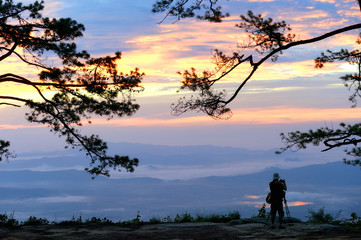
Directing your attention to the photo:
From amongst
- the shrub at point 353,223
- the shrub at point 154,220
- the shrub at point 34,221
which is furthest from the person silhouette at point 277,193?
the shrub at point 34,221

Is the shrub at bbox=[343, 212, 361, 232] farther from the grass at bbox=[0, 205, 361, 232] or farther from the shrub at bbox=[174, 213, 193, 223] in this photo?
the shrub at bbox=[174, 213, 193, 223]

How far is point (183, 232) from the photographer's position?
49.4 ft

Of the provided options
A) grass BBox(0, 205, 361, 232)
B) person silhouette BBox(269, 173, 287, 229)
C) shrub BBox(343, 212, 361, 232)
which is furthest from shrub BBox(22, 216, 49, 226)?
shrub BBox(343, 212, 361, 232)

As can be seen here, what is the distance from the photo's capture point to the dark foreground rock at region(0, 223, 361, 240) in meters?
13.9

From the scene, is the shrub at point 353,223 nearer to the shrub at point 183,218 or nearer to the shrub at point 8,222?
the shrub at point 183,218

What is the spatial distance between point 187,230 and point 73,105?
8192 millimetres

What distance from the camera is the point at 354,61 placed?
18109mm

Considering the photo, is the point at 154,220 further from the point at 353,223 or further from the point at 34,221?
the point at 353,223

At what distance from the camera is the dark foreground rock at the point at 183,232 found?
1389 centimetres

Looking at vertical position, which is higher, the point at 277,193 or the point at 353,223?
the point at 277,193

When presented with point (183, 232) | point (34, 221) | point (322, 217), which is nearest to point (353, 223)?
point (322, 217)

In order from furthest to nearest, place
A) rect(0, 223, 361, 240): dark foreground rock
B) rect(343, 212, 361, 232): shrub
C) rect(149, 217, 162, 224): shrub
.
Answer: rect(149, 217, 162, 224): shrub
rect(343, 212, 361, 232): shrub
rect(0, 223, 361, 240): dark foreground rock

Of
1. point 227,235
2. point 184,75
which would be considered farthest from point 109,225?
point 184,75

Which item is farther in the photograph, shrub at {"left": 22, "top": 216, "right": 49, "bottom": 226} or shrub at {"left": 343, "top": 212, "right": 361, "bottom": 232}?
Answer: shrub at {"left": 22, "top": 216, "right": 49, "bottom": 226}
